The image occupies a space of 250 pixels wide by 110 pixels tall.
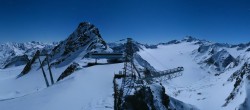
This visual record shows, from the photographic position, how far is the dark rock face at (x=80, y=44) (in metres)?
101

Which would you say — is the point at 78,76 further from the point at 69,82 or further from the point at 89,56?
the point at 89,56

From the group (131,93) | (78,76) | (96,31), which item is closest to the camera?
(131,93)

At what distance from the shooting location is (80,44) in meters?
114

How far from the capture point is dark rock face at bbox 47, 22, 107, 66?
330 ft

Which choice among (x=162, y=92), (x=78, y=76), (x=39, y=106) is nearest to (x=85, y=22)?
(x=78, y=76)

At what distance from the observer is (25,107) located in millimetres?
35625

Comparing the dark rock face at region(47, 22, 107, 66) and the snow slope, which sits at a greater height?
the dark rock face at region(47, 22, 107, 66)

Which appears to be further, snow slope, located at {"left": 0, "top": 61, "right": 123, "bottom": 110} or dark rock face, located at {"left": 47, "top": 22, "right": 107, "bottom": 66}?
dark rock face, located at {"left": 47, "top": 22, "right": 107, "bottom": 66}

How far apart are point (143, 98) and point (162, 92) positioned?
9560 millimetres

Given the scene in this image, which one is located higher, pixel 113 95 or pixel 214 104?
pixel 113 95

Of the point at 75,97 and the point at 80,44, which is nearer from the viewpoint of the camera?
the point at 75,97

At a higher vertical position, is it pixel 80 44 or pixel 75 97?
pixel 80 44

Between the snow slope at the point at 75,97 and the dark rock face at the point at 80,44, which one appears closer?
the snow slope at the point at 75,97

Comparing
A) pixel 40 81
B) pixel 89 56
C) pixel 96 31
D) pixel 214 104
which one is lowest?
pixel 214 104
